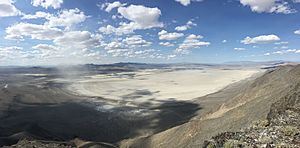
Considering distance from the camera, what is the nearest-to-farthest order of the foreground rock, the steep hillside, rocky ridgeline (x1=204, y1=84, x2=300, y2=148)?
rocky ridgeline (x1=204, y1=84, x2=300, y2=148) → the steep hillside → the foreground rock

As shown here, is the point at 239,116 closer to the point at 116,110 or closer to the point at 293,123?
the point at 293,123

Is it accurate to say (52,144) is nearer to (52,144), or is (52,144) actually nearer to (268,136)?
(52,144)

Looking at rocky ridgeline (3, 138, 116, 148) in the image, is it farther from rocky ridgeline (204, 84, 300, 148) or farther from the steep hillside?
→ rocky ridgeline (204, 84, 300, 148)

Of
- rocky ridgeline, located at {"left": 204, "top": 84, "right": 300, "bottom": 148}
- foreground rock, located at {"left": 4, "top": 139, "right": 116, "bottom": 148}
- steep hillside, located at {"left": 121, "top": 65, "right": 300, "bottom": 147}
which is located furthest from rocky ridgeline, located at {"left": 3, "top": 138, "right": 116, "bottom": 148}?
rocky ridgeline, located at {"left": 204, "top": 84, "right": 300, "bottom": 148}

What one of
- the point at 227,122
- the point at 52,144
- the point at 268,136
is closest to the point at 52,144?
the point at 52,144

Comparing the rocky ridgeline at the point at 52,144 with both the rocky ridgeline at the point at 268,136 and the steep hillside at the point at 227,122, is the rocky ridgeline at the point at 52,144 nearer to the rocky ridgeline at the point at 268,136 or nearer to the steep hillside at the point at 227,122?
the steep hillside at the point at 227,122

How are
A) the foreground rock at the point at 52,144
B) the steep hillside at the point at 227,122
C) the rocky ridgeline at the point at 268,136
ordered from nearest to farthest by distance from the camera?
the rocky ridgeline at the point at 268,136 → the steep hillside at the point at 227,122 → the foreground rock at the point at 52,144

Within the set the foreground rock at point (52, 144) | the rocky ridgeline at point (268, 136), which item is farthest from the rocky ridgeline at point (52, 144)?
the rocky ridgeline at point (268, 136)

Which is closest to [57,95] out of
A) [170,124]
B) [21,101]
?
[21,101]

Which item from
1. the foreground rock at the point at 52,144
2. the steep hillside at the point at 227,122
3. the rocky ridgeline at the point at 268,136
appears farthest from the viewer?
the foreground rock at the point at 52,144

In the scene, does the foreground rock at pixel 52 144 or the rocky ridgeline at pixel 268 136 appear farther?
the foreground rock at pixel 52 144

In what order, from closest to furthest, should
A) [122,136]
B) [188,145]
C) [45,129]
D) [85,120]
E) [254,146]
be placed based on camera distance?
[254,146] < [188,145] < [122,136] < [45,129] < [85,120]
